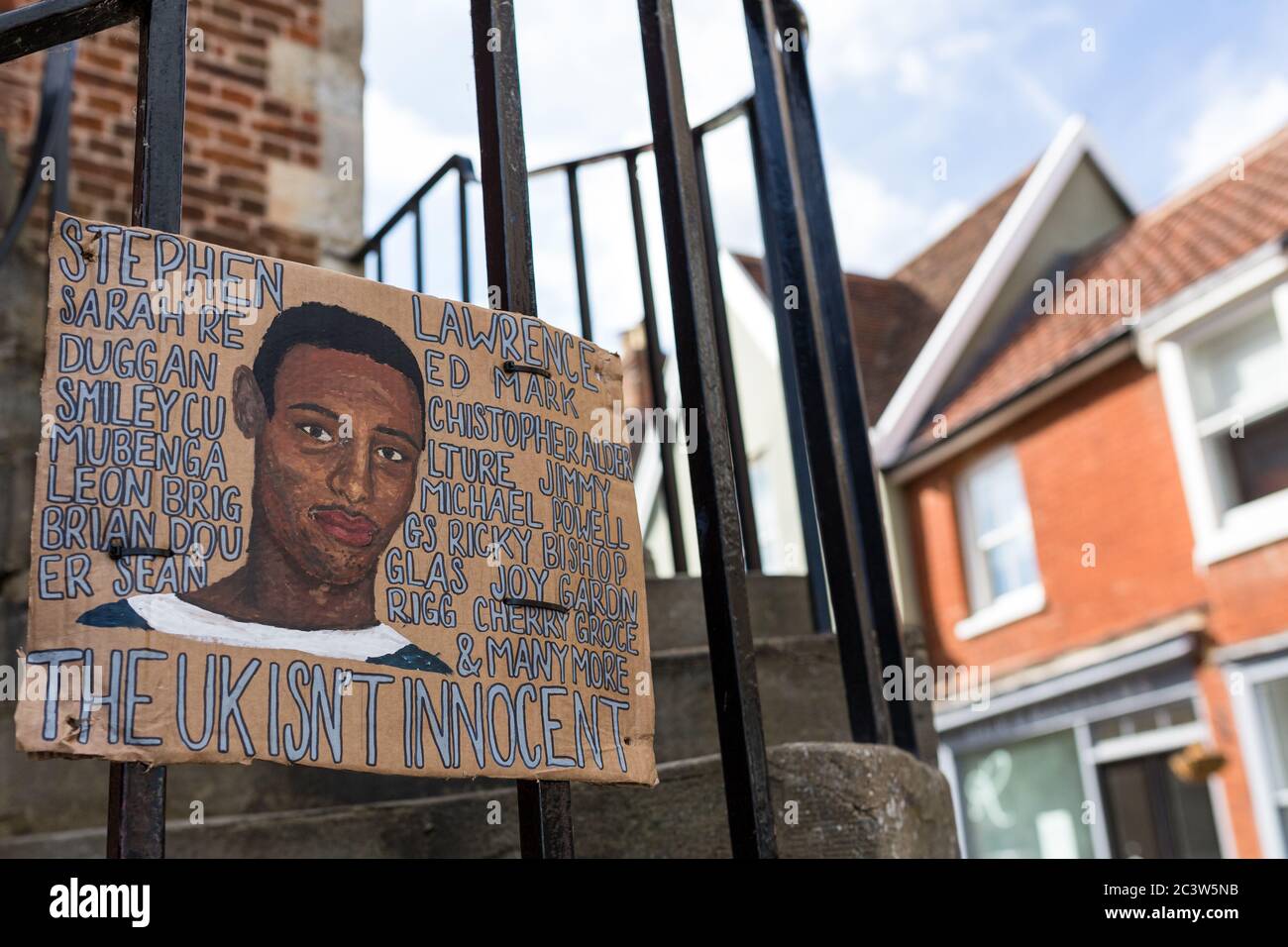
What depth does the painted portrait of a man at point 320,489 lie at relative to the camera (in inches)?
53.7

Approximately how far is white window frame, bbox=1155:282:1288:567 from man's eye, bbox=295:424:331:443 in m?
8.83

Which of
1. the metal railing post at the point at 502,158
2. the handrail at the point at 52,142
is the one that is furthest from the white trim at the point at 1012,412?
the metal railing post at the point at 502,158

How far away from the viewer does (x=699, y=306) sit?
1.85 m

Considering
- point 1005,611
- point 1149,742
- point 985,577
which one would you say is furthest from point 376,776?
point 985,577

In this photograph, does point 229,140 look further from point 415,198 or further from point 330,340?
point 330,340

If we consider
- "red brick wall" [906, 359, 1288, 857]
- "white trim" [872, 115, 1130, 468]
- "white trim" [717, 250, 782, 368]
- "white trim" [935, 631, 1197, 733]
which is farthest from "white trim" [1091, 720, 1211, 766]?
"white trim" [717, 250, 782, 368]

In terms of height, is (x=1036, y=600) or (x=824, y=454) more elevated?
(x=1036, y=600)

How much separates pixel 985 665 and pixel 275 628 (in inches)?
428

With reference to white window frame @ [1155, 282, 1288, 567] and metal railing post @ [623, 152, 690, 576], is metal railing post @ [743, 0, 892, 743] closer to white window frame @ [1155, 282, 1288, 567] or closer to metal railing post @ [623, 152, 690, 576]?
metal railing post @ [623, 152, 690, 576]

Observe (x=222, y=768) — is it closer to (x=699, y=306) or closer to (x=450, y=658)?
A: (x=450, y=658)

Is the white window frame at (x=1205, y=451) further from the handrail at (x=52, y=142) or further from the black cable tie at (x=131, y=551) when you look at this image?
the black cable tie at (x=131, y=551)

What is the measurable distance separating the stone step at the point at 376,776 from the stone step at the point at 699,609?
0.15 m

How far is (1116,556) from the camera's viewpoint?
411 inches

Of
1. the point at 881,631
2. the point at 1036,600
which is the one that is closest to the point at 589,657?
the point at 881,631
